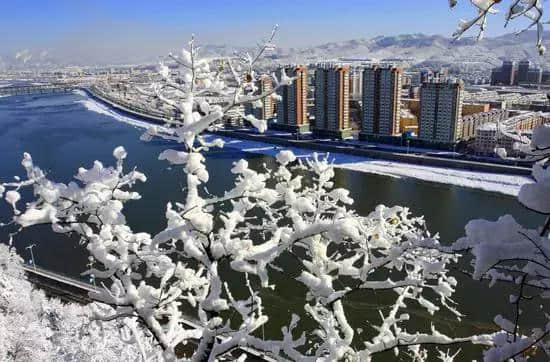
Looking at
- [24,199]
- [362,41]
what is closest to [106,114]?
[24,199]

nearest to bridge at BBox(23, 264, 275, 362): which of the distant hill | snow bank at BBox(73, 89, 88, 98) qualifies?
snow bank at BBox(73, 89, 88, 98)

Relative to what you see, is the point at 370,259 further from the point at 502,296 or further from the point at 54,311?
the point at 502,296

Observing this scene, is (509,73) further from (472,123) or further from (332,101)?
(332,101)

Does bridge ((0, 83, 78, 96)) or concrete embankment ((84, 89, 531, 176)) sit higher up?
bridge ((0, 83, 78, 96))

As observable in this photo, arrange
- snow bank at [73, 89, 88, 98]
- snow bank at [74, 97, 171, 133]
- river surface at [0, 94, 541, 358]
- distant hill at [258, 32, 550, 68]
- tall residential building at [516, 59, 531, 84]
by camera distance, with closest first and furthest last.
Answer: river surface at [0, 94, 541, 358], snow bank at [74, 97, 171, 133], tall residential building at [516, 59, 531, 84], snow bank at [73, 89, 88, 98], distant hill at [258, 32, 550, 68]

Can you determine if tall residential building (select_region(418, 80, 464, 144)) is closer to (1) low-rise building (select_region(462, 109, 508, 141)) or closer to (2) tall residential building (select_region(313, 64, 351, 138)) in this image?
(1) low-rise building (select_region(462, 109, 508, 141))

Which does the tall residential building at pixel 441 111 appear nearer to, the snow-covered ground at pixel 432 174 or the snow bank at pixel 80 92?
the snow-covered ground at pixel 432 174

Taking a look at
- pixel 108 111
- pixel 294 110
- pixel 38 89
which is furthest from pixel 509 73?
pixel 38 89
